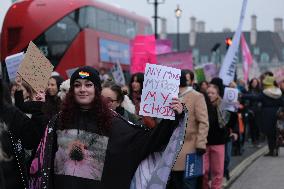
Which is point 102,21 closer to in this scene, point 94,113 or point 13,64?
point 13,64

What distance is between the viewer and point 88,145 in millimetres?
4676

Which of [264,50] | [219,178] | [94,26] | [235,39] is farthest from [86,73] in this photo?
[264,50]

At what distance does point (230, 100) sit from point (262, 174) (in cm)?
212

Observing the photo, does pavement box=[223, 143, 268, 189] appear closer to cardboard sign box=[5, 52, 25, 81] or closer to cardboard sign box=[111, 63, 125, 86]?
cardboard sign box=[111, 63, 125, 86]

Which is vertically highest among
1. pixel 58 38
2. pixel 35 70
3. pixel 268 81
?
pixel 58 38

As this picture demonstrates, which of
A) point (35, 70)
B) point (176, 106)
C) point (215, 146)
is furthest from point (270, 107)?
point (176, 106)

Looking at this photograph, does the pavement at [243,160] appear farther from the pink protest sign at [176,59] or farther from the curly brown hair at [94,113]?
the curly brown hair at [94,113]

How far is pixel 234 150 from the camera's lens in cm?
1617

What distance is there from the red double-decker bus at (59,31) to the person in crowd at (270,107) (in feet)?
22.1

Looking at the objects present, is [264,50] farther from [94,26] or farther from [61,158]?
[61,158]

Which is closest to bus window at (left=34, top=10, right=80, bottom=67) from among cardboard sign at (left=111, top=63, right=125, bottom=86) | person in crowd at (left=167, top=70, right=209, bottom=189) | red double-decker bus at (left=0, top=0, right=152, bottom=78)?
red double-decker bus at (left=0, top=0, right=152, bottom=78)

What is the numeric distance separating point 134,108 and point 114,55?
16.0 meters

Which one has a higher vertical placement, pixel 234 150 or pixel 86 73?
pixel 86 73

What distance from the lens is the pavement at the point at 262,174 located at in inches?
→ 434
